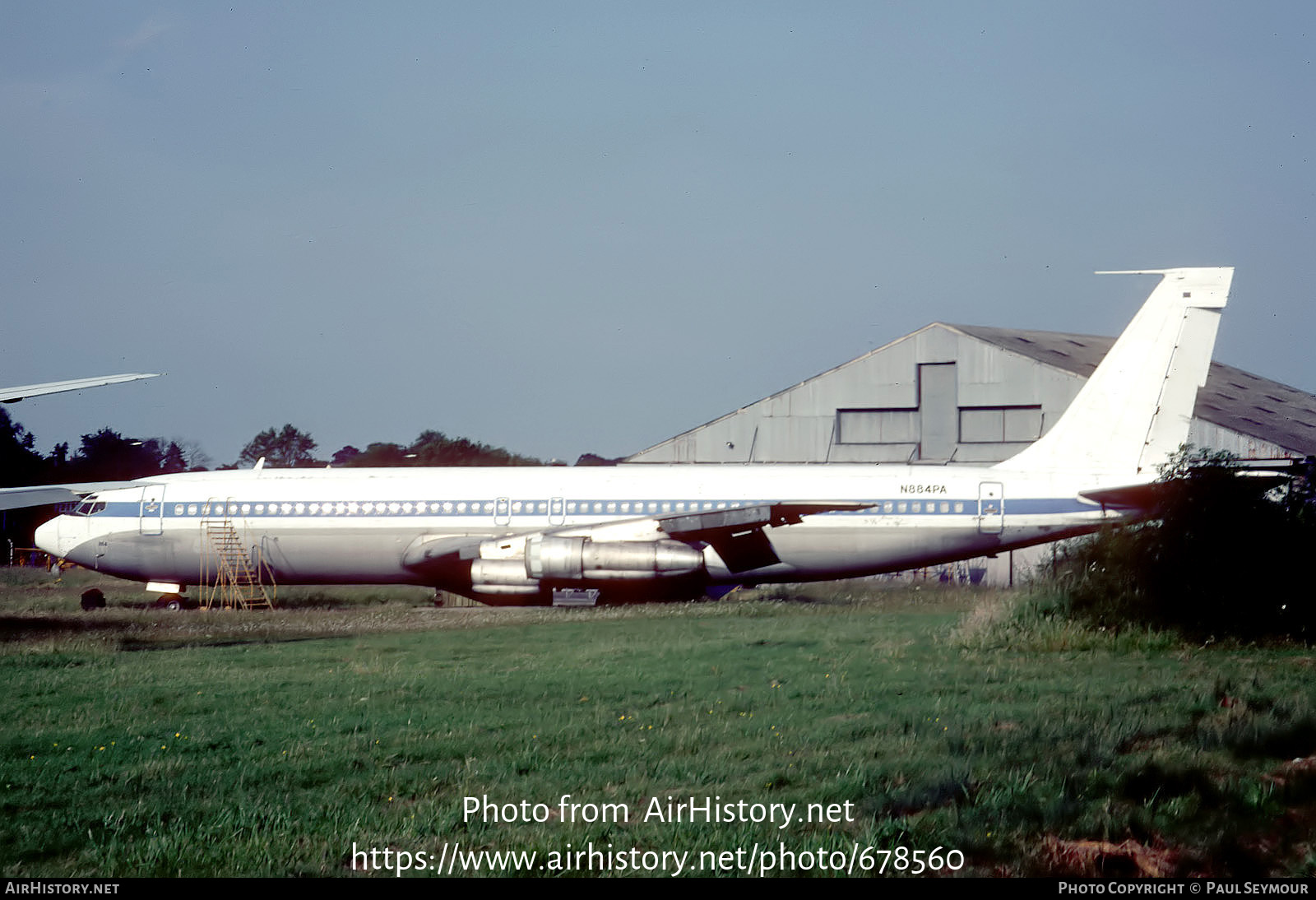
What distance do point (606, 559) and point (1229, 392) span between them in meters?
30.4

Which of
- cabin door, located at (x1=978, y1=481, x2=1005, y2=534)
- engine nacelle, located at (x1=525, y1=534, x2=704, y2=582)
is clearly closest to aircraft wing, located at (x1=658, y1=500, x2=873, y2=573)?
engine nacelle, located at (x1=525, y1=534, x2=704, y2=582)

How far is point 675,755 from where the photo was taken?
385 inches

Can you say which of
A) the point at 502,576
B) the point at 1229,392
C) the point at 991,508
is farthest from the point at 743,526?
the point at 1229,392

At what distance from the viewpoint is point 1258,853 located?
762 centimetres

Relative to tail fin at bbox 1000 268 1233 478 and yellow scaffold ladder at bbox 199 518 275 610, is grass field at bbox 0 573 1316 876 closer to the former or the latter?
tail fin at bbox 1000 268 1233 478

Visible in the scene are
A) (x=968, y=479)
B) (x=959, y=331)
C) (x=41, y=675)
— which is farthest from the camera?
(x=959, y=331)

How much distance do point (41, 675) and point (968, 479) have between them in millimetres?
19774

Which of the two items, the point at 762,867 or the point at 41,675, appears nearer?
the point at 762,867

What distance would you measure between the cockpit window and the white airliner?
0.06 meters

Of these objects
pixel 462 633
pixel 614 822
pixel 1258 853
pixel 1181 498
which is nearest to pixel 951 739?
pixel 1258 853

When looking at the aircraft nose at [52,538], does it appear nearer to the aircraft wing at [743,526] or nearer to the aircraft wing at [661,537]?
the aircraft wing at [661,537]

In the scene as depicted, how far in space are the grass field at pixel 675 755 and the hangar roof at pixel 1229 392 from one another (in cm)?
2489

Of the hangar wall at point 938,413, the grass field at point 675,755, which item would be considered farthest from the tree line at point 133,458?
the grass field at point 675,755

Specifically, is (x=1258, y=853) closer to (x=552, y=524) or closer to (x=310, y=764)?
(x=310, y=764)
